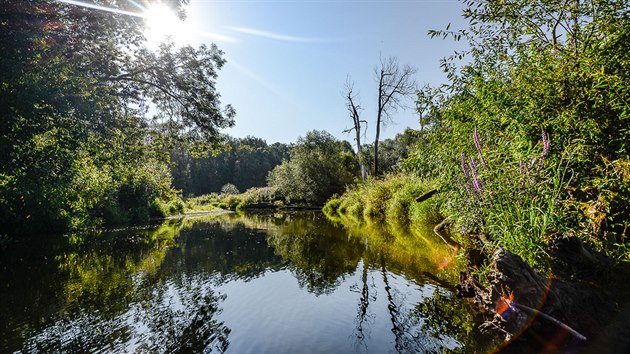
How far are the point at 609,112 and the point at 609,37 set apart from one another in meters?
1.07

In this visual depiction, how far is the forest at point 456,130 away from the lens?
4148 mm

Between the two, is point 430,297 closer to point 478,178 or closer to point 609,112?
point 478,178

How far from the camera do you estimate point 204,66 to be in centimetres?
1600

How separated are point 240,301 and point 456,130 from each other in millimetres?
5394

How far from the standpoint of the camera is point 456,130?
21.5 feet

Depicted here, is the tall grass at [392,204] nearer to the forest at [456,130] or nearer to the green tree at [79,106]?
the forest at [456,130]

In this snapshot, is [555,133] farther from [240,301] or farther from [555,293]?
[240,301]

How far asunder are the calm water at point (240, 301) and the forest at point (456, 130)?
1.13 m

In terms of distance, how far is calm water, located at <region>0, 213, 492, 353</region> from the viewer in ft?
13.6

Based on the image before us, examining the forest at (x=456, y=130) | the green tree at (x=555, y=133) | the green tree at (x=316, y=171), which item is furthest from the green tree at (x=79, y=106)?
the green tree at (x=316, y=171)

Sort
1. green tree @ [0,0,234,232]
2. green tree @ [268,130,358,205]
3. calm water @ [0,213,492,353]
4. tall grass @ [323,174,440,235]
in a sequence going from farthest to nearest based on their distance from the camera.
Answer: green tree @ [268,130,358,205] → tall grass @ [323,174,440,235] → green tree @ [0,0,234,232] → calm water @ [0,213,492,353]

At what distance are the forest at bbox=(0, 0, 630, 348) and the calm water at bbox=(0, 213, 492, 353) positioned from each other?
1.13 meters

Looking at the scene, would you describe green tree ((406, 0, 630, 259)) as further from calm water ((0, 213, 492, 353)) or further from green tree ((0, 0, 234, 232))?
green tree ((0, 0, 234, 232))

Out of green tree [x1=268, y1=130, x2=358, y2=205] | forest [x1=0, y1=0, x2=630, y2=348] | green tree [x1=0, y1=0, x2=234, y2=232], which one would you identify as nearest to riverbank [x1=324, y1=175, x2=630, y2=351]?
forest [x1=0, y1=0, x2=630, y2=348]
